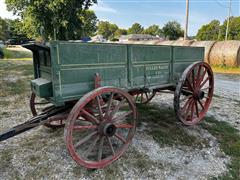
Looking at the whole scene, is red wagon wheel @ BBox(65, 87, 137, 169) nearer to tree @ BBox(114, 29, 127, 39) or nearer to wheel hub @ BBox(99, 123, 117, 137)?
wheel hub @ BBox(99, 123, 117, 137)

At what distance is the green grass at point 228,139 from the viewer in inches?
109

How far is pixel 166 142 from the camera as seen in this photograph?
3445 mm

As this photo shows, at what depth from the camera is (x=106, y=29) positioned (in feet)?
311

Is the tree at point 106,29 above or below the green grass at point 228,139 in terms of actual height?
above

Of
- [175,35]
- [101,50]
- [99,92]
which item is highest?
[175,35]

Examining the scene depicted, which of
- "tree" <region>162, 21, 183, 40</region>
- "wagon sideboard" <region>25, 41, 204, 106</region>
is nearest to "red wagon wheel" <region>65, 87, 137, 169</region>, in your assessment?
"wagon sideboard" <region>25, 41, 204, 106</region>

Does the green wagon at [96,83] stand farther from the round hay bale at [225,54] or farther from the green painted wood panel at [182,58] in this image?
the round hay bale at [225,54]

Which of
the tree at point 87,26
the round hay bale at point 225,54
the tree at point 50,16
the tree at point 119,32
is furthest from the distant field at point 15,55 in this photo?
the tree at point 119,32

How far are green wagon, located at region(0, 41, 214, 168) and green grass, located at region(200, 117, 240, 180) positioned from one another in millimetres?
950

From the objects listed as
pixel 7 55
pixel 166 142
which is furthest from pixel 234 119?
pixel 7 55

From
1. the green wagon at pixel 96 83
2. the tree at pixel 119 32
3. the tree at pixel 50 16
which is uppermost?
the tree at pixel 119 32

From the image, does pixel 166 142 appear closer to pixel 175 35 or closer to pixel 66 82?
pixel 66 82

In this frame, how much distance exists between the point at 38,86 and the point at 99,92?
77cm

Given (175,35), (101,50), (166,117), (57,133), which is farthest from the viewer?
(175,35)
